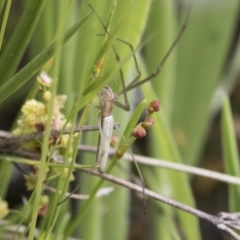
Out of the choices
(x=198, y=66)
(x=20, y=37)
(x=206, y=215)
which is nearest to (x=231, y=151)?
(x=206, y=215)

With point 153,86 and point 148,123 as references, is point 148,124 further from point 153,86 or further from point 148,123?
point 153,86

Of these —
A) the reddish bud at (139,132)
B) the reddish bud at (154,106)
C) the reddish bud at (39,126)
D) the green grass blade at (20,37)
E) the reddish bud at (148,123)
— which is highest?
the green grass blade at (20,37)

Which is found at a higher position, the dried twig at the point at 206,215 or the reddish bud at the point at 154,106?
the reddish bud at the point at 154,106

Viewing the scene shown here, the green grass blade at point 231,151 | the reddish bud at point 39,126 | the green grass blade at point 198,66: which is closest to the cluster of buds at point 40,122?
the reddish bud at point 39,126

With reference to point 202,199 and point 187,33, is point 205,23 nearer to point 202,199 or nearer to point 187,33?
point 187,33

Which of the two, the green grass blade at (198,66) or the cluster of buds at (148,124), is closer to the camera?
the cluster of buds at (148,124)

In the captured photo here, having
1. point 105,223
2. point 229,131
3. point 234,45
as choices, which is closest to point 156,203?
point 105,223

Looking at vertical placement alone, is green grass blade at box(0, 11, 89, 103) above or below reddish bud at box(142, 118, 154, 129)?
above

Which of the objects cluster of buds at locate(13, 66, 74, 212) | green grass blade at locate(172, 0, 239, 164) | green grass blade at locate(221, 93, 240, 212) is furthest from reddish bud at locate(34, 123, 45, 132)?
green grass blade at locate(172, 0, 239, 164)

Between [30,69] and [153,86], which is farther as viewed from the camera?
[153,86]

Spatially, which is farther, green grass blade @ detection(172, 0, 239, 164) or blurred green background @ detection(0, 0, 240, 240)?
green grass blade @ detection(172, 0, 239, 164)

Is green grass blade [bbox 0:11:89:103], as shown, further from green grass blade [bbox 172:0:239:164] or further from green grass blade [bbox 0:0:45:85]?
green grass blade [bbox 172:0:239:164]

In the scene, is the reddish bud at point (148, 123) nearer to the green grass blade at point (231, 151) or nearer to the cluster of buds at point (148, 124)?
the cluster of buds at point (148, 124)
